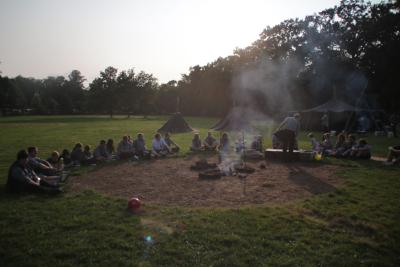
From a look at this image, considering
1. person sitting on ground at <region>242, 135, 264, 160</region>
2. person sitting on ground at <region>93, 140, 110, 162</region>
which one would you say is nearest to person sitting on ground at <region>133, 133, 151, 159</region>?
person sitting on ground at <region>93, 140, 110, 162</region>

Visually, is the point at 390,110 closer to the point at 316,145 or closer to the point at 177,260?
the point at 316,145

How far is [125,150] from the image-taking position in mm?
15836

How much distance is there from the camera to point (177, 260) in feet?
17.7

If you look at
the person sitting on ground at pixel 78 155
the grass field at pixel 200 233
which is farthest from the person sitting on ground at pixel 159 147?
the grass field at pixel 200 233

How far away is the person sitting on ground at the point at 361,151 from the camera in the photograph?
1551 centimetres

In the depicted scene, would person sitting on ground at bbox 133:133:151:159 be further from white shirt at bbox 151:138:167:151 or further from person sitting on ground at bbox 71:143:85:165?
person sitting on ground at bbox 71:143:85:165

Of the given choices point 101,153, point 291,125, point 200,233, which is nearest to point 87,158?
point 101,153

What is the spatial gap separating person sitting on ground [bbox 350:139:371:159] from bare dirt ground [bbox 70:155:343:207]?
2.70 meters

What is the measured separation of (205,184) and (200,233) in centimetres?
429

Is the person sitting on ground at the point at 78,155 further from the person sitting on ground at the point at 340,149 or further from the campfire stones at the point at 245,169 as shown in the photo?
the person sitting on ground at the point at 340,149

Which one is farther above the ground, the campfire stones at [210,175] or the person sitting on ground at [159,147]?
the person sitting on ground at [159,147]

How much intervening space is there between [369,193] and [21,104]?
3944 inches

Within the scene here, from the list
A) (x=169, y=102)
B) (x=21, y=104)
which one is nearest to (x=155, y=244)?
(x=169, y=102)

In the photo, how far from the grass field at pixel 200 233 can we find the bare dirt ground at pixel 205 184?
76 centimetres
